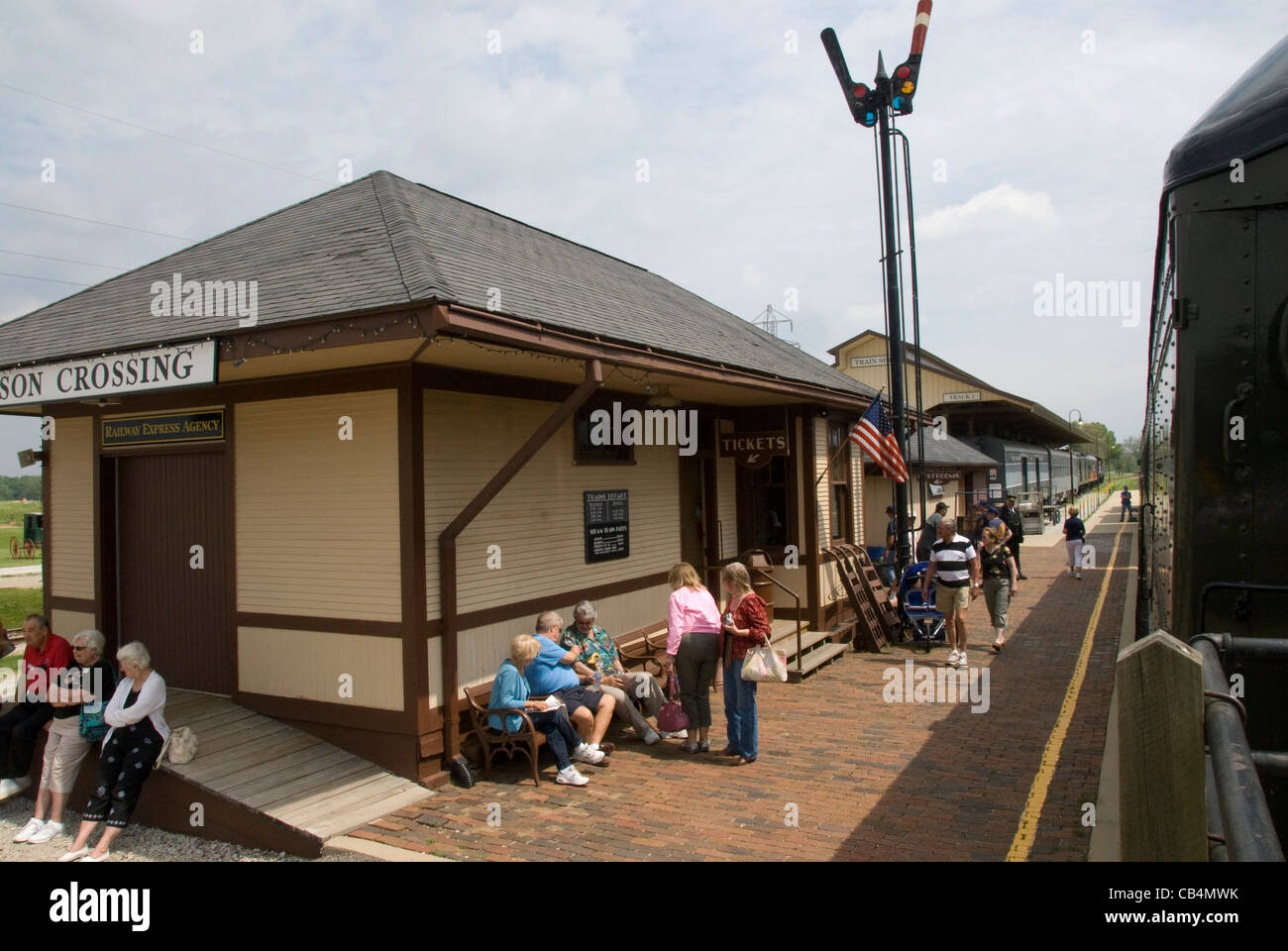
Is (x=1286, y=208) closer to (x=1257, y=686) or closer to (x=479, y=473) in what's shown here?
(x=1257, y=686)

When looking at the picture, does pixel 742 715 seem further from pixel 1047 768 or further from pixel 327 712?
pixel 327 712

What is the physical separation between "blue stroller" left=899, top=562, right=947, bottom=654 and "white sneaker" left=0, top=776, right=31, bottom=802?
10.3 metres

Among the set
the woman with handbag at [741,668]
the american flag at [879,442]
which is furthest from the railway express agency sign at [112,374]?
the american flag at [879,442]

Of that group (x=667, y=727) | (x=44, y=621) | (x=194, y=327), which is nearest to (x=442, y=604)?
(x=667, y=727)

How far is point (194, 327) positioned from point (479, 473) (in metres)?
2.42

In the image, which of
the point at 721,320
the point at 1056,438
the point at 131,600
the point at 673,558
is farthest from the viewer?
the point at 1056,438

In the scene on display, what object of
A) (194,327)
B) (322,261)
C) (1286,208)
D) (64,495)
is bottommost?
(64,495)

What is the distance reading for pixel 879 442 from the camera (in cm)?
1142

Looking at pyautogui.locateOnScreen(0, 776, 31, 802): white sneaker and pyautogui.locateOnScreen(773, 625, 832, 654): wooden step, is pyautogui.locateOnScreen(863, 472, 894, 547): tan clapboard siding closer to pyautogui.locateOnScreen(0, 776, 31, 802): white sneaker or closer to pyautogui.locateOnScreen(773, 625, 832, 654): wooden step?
pyautogui.locateOnScreen(773, 625, 832, 654): wooden step

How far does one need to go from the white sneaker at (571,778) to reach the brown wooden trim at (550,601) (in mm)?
1403

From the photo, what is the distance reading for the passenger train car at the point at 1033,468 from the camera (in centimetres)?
3297

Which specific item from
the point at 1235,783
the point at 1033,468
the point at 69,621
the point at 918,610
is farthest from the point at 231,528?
the point at 1033,468

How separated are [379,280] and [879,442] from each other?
7646mm

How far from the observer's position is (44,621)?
22.1 feet
